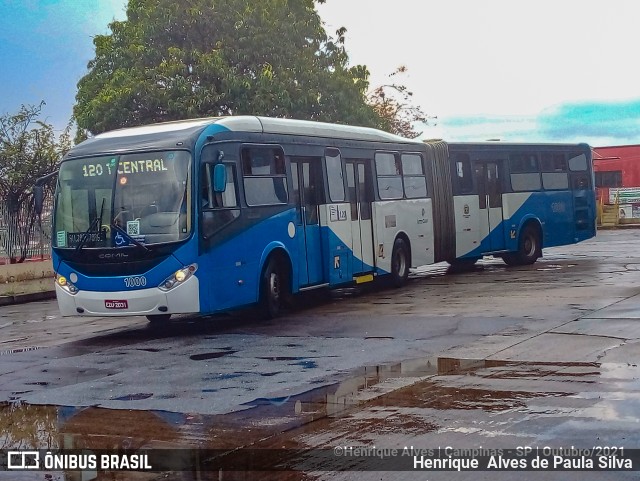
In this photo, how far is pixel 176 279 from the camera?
1362cm

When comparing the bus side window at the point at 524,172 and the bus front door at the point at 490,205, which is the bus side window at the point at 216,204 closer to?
the bus front door at the point at 490,205

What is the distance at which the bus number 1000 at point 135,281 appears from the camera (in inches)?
538

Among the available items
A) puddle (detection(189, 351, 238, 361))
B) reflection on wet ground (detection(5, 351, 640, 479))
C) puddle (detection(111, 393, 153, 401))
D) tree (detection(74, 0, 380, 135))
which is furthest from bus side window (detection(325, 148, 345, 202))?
tree (detection(74, 0, 380, 135))

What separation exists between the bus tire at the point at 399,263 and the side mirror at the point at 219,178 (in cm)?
685

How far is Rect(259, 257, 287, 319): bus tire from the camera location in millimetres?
15508

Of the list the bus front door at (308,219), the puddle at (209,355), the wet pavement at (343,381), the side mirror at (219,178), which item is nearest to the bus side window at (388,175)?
the bus front door at (308,219)

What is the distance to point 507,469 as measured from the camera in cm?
620

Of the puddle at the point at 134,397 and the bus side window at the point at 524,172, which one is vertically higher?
the bus side window at the point at 524,172

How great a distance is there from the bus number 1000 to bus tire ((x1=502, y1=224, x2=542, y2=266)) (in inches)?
538

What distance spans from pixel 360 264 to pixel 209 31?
18579 millimetres

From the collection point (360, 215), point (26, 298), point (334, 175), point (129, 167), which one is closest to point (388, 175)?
point (360, 215)

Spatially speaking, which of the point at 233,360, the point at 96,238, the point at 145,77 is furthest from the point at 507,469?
the point at 145,77

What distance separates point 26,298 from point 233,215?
1064 centimetres

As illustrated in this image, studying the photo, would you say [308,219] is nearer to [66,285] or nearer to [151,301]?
[151,301]
